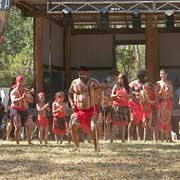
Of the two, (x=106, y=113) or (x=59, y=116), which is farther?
(x=106, y=113)

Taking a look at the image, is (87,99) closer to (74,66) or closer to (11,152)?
(11,152)

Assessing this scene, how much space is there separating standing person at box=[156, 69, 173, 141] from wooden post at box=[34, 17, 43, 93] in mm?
4626

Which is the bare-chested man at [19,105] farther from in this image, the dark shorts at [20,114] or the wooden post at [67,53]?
the wooden post at [67,53]

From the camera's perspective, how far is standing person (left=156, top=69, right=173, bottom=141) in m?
13.0

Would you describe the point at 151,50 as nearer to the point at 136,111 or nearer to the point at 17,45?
the point at 136,111

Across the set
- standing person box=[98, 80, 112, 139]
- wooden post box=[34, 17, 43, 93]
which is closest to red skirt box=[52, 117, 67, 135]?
standing person box=[98, 80, 112, 139]

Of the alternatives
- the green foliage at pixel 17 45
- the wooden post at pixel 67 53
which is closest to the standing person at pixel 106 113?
the wooden post at pixel 67 53

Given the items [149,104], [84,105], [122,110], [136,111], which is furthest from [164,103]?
[84,105]

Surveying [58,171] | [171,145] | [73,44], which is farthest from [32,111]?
[58,171]

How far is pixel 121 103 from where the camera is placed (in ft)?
42.9

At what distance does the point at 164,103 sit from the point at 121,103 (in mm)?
942

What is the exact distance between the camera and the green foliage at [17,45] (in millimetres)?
31969

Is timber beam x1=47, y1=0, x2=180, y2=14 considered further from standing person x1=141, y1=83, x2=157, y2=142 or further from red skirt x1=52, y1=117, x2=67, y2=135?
red skirt x1=52, y1=117, x2=67, y2=135

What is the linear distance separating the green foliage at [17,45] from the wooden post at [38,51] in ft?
46.9
